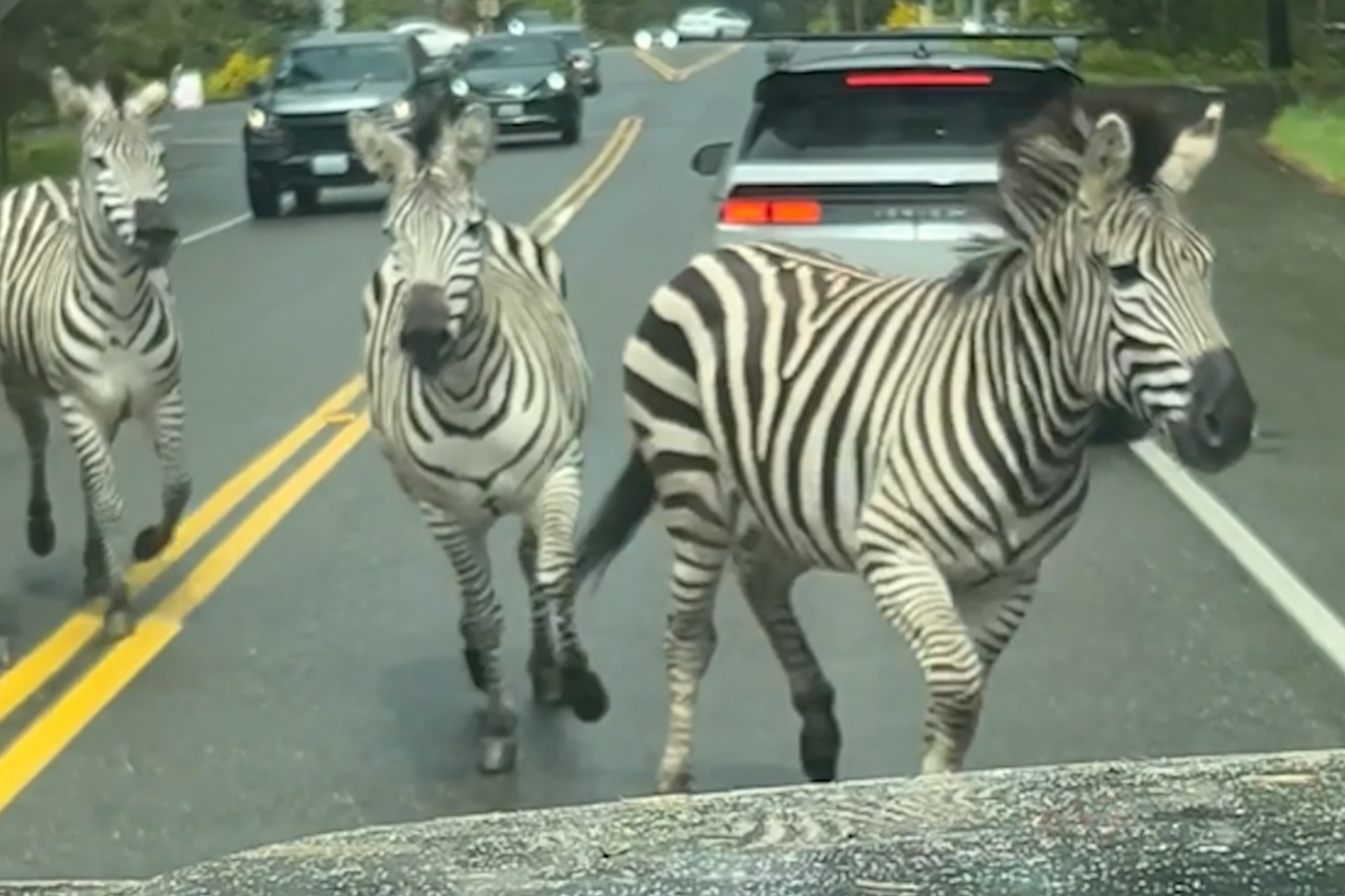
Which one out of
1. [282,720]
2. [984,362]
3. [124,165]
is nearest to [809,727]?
[984,362]

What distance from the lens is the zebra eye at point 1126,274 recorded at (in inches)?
270

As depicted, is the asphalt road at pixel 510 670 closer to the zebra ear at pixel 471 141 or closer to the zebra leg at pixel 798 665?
the zebra leg at pixel 798 665

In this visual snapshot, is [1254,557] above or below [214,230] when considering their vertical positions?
above

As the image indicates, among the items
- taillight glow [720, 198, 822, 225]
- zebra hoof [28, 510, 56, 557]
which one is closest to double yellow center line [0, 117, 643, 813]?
zebra hoof [28, 510, 56, 557]

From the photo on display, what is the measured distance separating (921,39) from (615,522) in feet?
21.2

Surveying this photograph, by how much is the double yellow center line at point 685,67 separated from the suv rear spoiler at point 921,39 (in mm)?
52435

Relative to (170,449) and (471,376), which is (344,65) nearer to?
(170,449)

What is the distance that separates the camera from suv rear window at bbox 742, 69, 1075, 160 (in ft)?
43.6

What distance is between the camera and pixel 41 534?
12562 millimetres

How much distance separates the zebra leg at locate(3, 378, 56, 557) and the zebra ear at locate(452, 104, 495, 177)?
4.01 meters

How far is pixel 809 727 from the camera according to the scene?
818 cm

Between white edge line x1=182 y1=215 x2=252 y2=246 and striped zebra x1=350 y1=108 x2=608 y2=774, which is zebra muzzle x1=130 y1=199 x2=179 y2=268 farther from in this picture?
white edge line x1=182 y1=215 x2=252 y2=246

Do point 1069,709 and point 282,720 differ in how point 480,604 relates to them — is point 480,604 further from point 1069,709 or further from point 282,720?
point 1069,709

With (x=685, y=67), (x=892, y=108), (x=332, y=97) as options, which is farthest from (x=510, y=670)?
(x=685, y=67)
